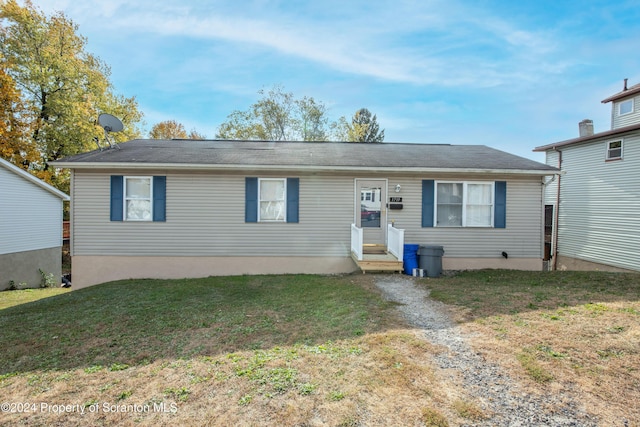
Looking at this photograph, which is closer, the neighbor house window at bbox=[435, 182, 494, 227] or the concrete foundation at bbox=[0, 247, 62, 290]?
the neighbor house window at bbox=[435, 182, 494, 227]

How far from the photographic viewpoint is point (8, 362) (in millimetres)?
3736

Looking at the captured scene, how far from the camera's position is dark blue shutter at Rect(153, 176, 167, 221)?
853 cm

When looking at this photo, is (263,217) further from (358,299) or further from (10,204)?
(10,204)

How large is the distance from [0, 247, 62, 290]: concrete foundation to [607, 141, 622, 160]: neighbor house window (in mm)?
24569

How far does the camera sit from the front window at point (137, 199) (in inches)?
336

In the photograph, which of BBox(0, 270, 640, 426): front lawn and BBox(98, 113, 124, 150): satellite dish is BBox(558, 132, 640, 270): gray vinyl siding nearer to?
BBox(0, 270, 640, 426): front lawn

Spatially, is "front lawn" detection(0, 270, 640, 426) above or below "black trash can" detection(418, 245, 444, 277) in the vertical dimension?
below

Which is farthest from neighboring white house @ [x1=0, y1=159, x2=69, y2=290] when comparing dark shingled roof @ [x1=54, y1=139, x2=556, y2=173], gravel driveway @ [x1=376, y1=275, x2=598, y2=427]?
gravel driveway @ [x1=376, y1=275, x2=598, y2=427]

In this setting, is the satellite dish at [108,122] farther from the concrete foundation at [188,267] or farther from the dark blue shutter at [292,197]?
the dark blue shutter at [292,197]

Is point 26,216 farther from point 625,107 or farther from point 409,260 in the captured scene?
point 625,107

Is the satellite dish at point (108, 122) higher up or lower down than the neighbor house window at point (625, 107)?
lower down

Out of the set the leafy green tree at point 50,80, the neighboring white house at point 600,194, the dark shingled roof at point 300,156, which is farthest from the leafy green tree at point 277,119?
the neighboring white house at point 600,194

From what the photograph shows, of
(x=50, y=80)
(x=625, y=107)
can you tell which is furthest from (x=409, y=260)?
(x=50, y=80)

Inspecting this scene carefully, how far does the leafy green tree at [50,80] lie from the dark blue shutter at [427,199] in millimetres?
20103
